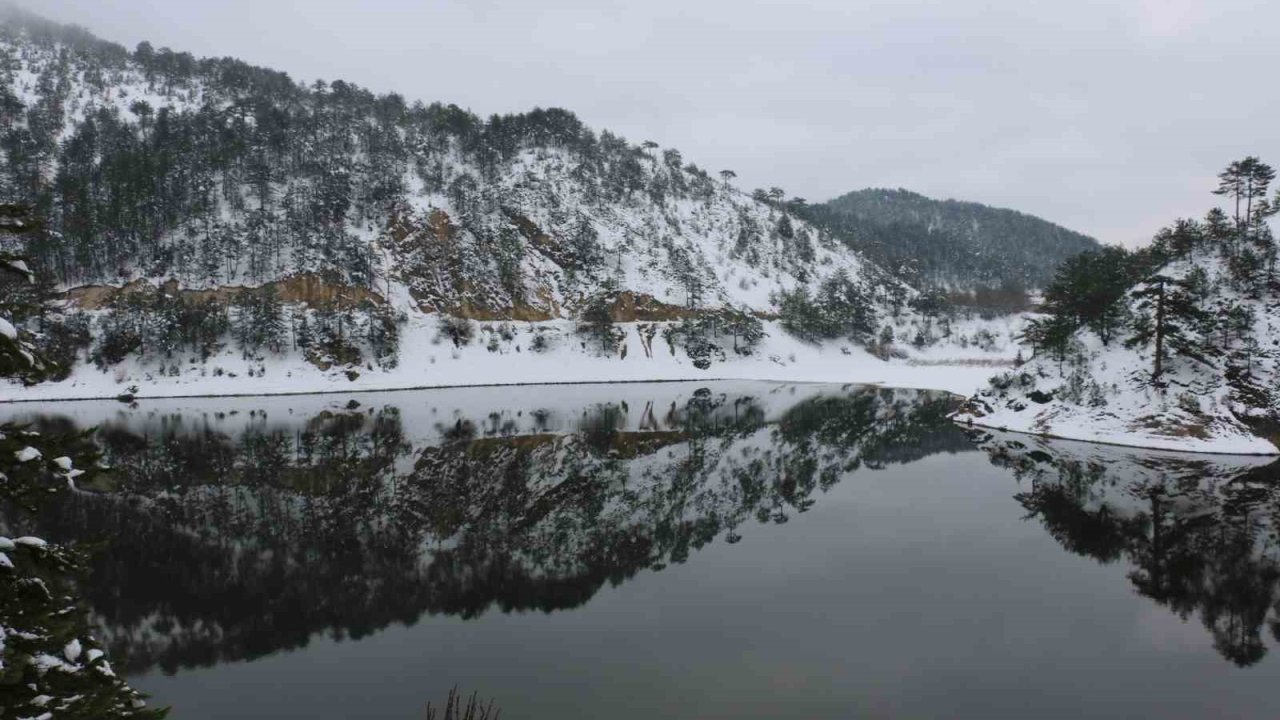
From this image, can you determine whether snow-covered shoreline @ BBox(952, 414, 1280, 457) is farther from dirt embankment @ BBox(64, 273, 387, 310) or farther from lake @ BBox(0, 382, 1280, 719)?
dirt embankment @ BBox(64, 273, 387, 310)

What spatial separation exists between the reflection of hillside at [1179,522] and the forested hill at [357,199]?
80439 mm

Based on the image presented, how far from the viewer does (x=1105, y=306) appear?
52.0 meters

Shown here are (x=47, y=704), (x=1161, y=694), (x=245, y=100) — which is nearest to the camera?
(x=47, y=704)

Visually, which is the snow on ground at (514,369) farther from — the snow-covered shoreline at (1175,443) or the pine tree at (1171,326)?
the snow-covered shoreline at (1175,443)

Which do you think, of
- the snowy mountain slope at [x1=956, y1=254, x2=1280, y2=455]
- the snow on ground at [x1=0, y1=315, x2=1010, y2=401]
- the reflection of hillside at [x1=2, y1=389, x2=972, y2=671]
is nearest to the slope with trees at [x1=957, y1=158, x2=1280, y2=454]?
the snowy mountain slope at [x1=956, y1=254, x2=1280, y2=455]

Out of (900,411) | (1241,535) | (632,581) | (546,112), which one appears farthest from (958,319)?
(632,581)

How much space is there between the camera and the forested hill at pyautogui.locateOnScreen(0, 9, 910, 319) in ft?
316

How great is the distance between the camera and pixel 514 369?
288ft

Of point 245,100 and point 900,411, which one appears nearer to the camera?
point 900,411

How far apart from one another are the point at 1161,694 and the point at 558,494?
75.9 feet

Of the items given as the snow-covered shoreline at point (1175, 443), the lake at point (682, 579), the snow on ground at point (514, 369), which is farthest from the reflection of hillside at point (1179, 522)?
the snow on ground at point (514, 369)

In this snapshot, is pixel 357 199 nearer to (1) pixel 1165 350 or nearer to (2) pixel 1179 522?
(1) pixel 1165 350

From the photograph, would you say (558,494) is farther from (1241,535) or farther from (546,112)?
(546,112)

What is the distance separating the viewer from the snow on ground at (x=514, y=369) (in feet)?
235
